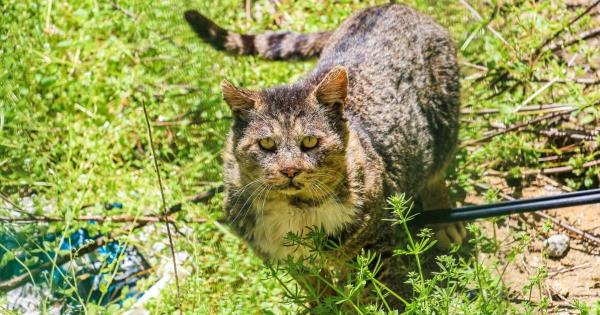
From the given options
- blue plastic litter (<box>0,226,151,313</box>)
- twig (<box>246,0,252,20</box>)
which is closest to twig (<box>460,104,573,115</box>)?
twig (<box>246,0,252,20</box>)

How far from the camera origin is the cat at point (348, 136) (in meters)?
3.66

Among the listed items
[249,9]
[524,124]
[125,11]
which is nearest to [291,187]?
[524,124]

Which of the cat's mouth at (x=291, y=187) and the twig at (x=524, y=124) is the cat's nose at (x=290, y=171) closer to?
the cat's mouth at (x=291, y=187)

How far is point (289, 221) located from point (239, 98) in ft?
2.06

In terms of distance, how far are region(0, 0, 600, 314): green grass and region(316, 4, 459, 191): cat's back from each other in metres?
0.72

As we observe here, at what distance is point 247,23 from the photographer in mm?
6410

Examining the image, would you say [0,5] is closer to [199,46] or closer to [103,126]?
[103,126]

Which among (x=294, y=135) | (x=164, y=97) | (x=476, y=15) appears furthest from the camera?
(x=476, y=15)

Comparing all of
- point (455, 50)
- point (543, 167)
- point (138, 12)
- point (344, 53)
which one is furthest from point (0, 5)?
point (543, 167)

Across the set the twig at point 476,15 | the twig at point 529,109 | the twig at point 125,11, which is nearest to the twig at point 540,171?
the twig at point 529,109

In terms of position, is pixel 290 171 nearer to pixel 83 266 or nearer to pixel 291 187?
pixel 291 187

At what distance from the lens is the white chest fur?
3.73 metres

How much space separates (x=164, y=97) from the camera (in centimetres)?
572

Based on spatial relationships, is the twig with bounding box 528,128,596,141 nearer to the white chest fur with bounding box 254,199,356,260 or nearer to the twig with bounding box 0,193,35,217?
→ the white chest fur with bounding box 254,199,356,260
